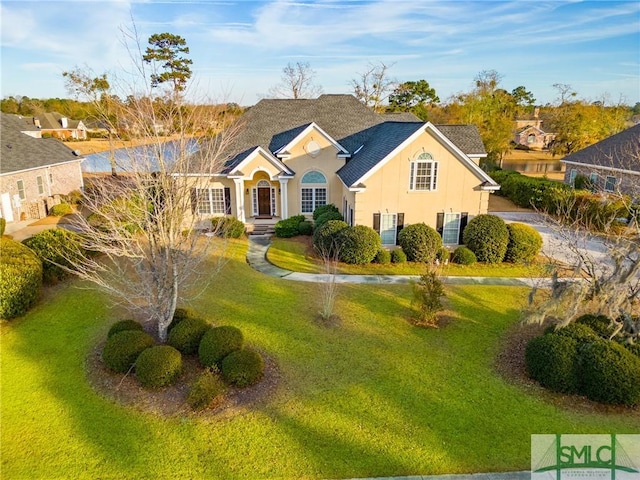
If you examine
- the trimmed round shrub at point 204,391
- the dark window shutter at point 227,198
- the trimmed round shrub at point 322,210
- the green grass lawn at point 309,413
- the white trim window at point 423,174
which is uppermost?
the white trim window at point 423,174

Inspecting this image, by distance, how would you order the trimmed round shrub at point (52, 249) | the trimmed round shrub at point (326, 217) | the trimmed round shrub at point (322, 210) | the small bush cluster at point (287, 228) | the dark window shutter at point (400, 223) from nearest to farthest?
the trimmed round shrub at point (52, 249) → the dark window shutter at point (400, 223) → the trimmed round shrub at point (326, 217) → the small bush cluster at point (287, 228) → the trimmed round shrub at point (322, 210)

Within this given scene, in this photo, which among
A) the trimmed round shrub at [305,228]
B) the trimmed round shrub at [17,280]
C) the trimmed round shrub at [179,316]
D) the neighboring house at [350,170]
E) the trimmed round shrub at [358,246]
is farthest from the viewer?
the trimmed round shrub at [305,228]

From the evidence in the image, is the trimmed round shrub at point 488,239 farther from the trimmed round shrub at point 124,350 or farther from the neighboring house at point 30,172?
the neighboring house at point 30,172

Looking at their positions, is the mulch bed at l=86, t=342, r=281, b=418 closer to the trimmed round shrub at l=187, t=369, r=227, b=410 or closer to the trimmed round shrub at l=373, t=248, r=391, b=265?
the trimmed round shrub at l=187, t=369, r=227, b=410

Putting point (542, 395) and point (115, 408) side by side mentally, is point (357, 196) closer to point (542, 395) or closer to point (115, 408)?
point (542, 395)

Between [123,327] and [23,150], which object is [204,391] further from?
[23,150]

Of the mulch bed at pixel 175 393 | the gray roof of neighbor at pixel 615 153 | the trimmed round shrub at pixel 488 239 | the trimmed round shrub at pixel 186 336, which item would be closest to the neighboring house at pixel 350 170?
the trimmed round shrub at pixel 488 239

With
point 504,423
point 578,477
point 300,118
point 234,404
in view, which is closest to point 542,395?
point 504,423
